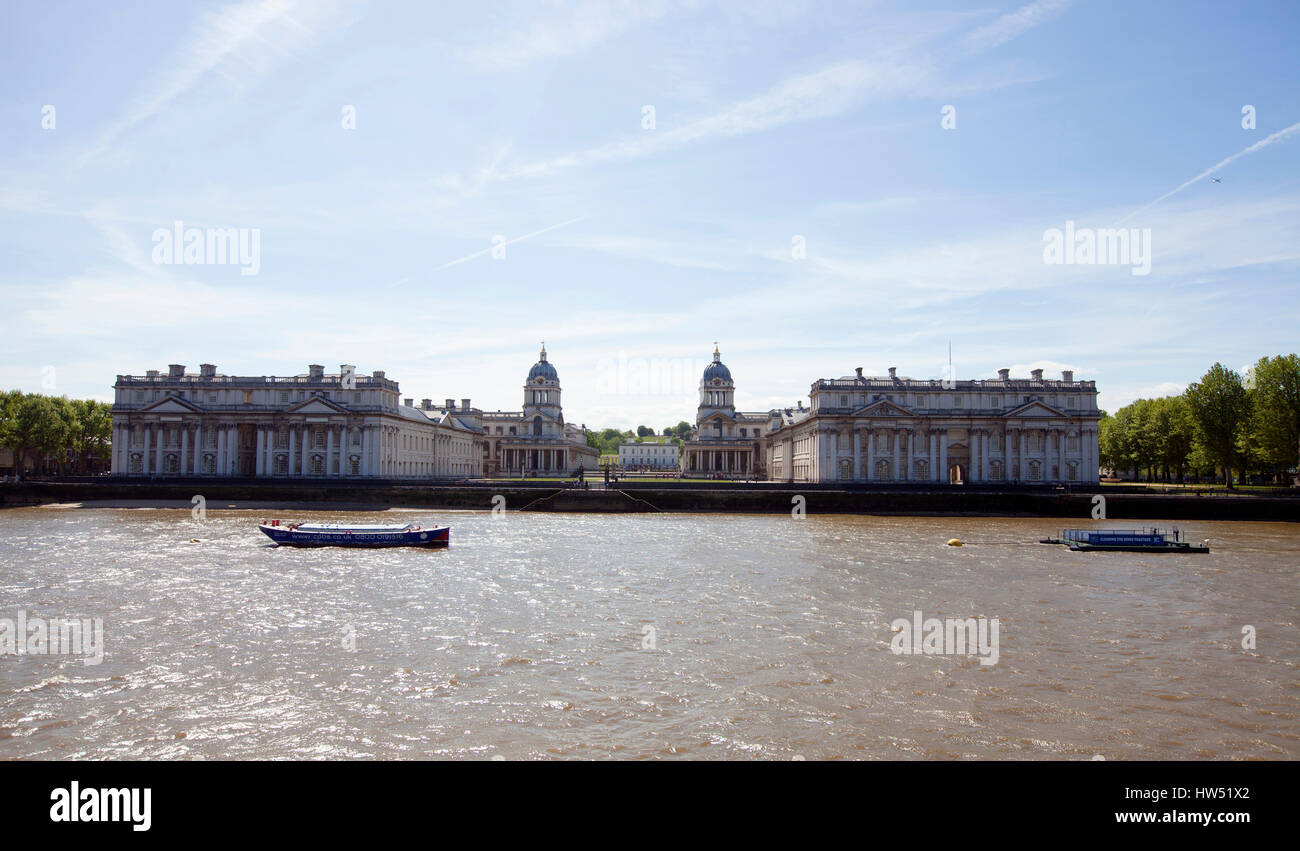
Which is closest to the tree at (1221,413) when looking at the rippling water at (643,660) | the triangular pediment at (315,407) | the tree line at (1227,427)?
the tree line at (1227,427)

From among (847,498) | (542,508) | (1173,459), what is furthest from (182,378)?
(1173,459)

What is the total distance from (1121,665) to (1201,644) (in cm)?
393

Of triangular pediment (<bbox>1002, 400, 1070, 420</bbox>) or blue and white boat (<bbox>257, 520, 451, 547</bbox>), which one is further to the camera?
triangular pediment (<bbox>1002, 400, 1070, 420</bbox>)

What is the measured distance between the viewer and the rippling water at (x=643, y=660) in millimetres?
13961

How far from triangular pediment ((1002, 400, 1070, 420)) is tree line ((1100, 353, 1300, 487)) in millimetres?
12178

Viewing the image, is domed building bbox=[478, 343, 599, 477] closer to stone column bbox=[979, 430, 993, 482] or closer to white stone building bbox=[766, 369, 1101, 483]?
white stone building bbox=[766, 369, 1101, 483]

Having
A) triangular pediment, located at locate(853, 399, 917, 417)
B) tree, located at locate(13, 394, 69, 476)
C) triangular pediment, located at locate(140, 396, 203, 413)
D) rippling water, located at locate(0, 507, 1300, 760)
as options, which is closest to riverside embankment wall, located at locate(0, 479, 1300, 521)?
triangular pediment, located at locate(853, 399, 917, 417)

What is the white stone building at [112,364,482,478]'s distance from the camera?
8825cm

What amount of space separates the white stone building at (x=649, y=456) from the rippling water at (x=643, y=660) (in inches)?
6070

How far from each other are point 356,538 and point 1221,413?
261 ft

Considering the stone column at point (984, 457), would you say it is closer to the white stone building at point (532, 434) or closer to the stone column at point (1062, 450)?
the stone column at point (1062, 450)

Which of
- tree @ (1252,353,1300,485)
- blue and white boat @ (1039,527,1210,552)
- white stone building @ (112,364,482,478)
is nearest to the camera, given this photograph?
blue and white boat @ (1039,527,1210,552)

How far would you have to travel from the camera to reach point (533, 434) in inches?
5182
